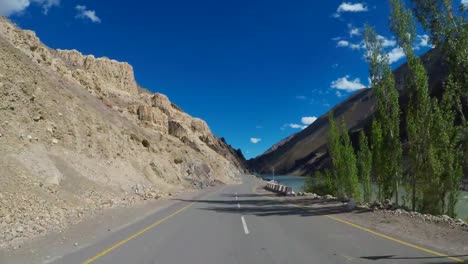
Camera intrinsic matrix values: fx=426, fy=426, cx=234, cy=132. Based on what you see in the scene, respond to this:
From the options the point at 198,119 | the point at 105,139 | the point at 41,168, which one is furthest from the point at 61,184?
the point at 198,119

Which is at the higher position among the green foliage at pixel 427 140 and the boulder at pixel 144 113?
the boulder at pixel 144 113

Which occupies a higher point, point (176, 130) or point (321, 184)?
point (176, 130)

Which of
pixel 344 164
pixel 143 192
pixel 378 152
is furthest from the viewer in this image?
pixel 143 192

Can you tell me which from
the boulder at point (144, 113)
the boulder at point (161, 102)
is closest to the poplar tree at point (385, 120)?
the boulder at point (144, 113)

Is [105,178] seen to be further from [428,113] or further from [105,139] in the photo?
[428,113]

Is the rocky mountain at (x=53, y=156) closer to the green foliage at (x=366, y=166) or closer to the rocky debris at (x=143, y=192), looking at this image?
the rocky debris at (x=143, y=192)

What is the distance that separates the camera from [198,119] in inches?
5162

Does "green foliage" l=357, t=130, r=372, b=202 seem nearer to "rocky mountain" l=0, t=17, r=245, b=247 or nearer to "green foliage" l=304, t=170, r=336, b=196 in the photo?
"green foliage" l=304, t=170, r=336, b=196

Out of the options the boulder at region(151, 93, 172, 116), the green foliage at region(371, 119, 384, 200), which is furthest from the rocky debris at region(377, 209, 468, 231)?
the boulder at region(151, 93, 172, 116)

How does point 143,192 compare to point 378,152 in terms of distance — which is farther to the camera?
point 143,192

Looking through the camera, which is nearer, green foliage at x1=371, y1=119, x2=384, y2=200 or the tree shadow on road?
the tree shadow on road

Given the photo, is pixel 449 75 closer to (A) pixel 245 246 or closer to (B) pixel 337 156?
(A) pixel 245 246

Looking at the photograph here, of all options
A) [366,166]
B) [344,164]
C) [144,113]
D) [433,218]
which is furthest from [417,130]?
[144,113]

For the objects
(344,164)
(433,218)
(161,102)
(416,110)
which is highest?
(161,102)
